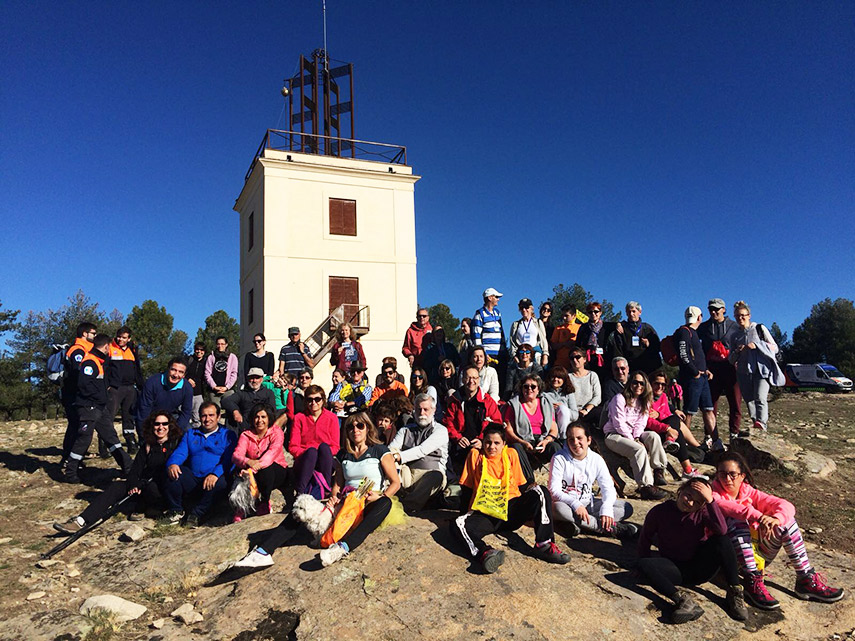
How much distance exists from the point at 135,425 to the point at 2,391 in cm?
2151

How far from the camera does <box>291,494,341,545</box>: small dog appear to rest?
16.3 ft

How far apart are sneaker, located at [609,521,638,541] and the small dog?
8.50ft

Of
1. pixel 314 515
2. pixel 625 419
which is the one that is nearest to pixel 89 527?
pixel 314 515

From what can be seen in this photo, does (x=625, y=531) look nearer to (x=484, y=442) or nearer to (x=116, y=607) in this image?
(x=484, y=442)

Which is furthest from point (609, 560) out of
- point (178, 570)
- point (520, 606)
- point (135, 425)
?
point (135, 425)

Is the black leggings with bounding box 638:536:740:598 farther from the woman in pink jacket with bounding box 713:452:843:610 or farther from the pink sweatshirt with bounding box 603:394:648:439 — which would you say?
the pink sweatshirt with bounding box 603:394:648:439

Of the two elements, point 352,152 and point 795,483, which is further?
point 352,152

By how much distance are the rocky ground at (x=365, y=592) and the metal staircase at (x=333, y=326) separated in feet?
41.1

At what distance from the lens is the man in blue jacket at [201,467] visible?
240 inches

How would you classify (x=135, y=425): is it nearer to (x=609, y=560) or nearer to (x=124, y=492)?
(x=124, y=492)

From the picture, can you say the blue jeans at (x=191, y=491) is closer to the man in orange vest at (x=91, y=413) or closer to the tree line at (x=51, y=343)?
the man in orange vest at (x=91, y=413)

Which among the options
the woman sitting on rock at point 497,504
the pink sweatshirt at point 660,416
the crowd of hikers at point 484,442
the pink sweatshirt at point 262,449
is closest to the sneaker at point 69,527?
the crowd of hikers at point 484,442

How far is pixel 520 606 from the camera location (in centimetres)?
412

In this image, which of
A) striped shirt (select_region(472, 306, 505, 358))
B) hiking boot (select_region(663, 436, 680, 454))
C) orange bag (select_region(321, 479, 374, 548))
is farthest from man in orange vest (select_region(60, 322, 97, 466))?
hiking boot (select_region(663, 436, 680, 454))
